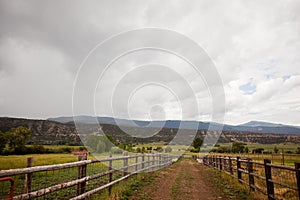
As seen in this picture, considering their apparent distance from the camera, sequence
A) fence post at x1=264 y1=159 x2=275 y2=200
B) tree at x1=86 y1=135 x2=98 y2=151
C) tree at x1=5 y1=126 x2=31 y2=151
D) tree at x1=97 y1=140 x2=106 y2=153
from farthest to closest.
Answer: tree at x1=86 y1=135 x2=98 y2=151 → tree at x1=5 y1=126 x2=31 y2=151 → tree at x1=97 y1=140 x2=106 y2=153 → fence post at x1=264 y1=159 x2=275 y2=200

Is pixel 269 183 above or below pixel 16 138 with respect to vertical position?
below

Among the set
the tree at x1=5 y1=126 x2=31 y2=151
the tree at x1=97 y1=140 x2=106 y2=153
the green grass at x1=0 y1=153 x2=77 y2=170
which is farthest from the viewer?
the tree at x1=5 y1=126 x2=31 y2=151

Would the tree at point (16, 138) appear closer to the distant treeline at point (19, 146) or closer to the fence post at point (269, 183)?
the distant treeline at point (19, 146)

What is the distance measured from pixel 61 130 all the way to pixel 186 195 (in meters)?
113

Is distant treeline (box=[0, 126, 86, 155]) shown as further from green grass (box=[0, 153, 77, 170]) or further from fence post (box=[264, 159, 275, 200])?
fence post (box=[264, 159, 275, 200])

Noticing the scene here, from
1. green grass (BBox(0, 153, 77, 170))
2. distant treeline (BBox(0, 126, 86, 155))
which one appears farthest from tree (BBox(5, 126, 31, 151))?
green grass (BBox(0, 153, 77, 170))

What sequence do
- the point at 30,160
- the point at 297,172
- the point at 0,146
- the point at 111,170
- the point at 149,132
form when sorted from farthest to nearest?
the point at 0,146 < the point at 149,132 < the point at 111,170 < the point at 297,172 < the point at 30,160

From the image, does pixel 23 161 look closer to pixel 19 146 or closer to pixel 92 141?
pixel 92 141

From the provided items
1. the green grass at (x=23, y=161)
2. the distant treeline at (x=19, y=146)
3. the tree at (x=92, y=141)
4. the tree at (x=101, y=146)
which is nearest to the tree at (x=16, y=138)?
the distant treeline at (x=19, y=146)

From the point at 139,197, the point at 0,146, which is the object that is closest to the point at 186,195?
the point at 139,197

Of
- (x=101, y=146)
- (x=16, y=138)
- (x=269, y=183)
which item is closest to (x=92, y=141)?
(x=101, y=146)

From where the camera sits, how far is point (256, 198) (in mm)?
7266

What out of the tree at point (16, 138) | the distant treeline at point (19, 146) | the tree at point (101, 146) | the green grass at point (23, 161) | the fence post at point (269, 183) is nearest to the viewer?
the fence post at point (269, 183)

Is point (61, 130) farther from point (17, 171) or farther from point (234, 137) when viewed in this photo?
point (17, 171)
